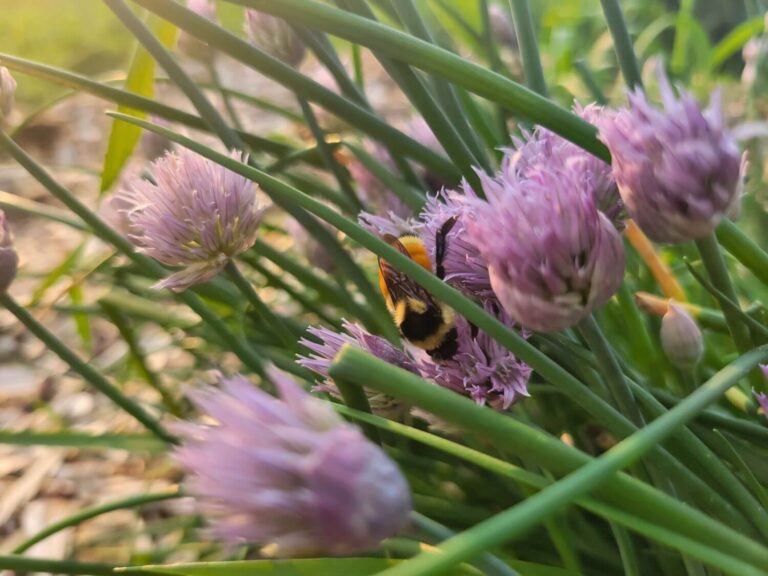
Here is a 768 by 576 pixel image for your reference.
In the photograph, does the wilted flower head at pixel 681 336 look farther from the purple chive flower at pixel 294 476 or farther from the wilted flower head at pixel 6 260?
the wilted flower head at pixel 6 260

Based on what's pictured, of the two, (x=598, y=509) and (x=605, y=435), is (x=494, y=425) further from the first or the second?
(x=605, y=435)

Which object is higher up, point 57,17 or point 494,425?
point 57,17

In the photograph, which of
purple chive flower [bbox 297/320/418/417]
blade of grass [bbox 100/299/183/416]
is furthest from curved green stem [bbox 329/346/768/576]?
blade of grass [bbox 100/299/183/416]

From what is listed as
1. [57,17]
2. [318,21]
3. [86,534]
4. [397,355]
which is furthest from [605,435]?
[57,17]

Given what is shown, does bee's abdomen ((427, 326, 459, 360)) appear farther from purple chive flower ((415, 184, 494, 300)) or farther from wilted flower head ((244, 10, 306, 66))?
wilted flower head ((244, 10, 306, 66))

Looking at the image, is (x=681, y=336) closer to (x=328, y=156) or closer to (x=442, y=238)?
(x=442, y=238)

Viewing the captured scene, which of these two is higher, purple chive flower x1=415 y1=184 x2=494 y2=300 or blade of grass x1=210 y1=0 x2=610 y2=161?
blade of grass x1=210 y1=0 x2=610 y2=161

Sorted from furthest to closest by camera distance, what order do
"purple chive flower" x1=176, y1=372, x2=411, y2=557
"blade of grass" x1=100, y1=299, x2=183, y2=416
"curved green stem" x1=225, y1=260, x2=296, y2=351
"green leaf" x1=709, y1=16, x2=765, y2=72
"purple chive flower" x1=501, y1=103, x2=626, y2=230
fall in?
"green leaf" x1=709, y1=16, x2=765, y2=72 < "blade of grass" x1=100, y1=299, x2=183, y2=416 < "curved green stem" x1=225, y1=260, x2=296, y2=351 < "purple chive flower" x1=501, y1=103, x2=626, y2=230 < "purple chive flower" x1=176, y1=372, x2=411, y2=557

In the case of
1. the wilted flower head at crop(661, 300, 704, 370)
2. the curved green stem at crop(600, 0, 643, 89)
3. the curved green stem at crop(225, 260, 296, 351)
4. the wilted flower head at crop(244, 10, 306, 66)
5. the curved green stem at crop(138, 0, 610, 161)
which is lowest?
the wilted flower head at crop(661, 300, 704, 370)
